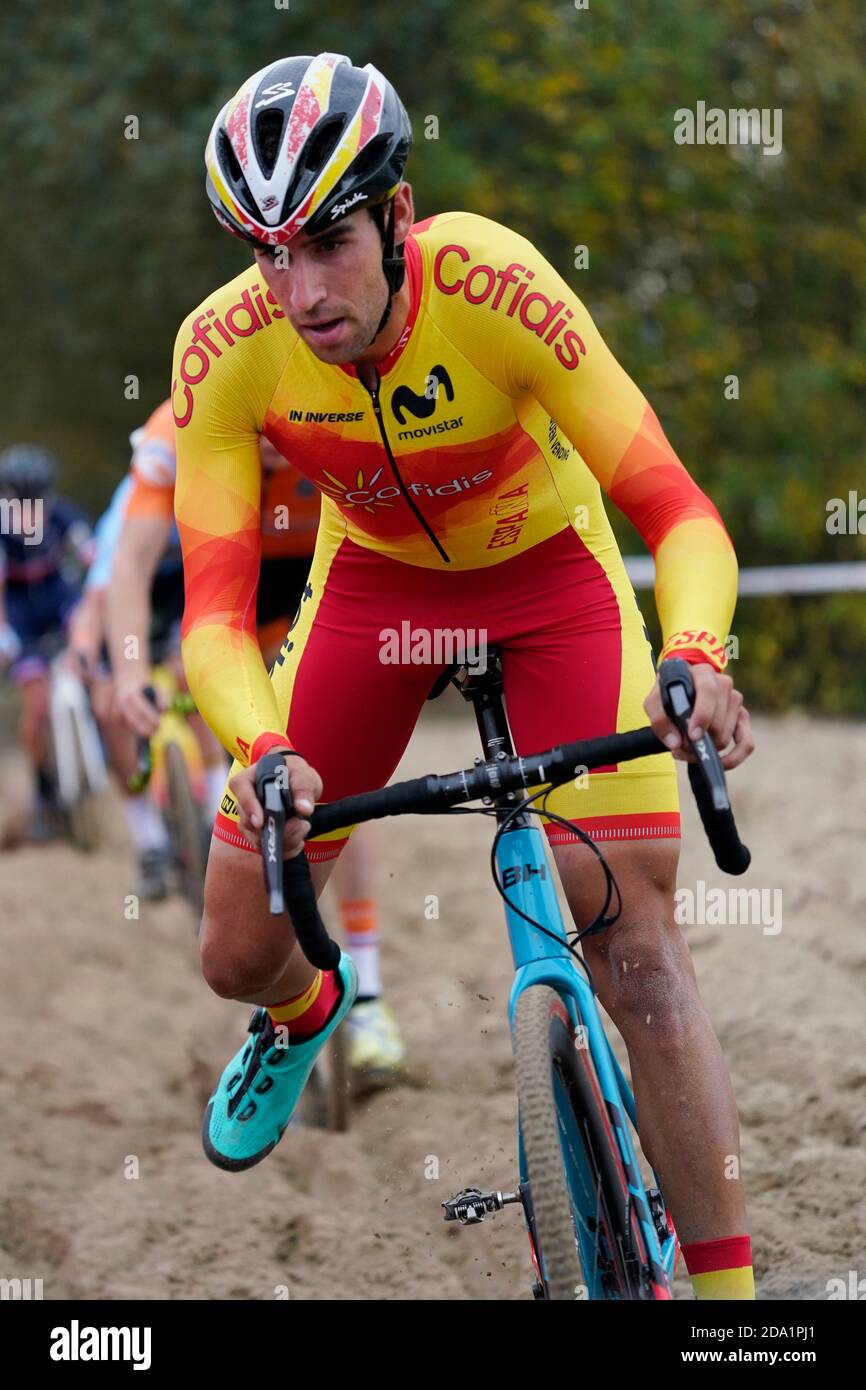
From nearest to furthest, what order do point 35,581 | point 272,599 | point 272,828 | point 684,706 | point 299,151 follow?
point 684,706 < point 272,828 < point 299,151 < point 272,599 < point 35,581

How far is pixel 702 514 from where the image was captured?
343 cm

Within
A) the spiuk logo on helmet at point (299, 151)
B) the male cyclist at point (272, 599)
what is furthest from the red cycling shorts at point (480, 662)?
the male cyclist at point (272, 599)

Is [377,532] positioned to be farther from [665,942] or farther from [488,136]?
[488,136]

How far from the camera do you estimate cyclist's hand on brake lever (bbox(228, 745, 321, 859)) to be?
3.17m

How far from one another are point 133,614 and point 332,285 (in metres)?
2.99

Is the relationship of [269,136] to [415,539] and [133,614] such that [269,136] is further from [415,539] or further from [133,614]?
[133,614]

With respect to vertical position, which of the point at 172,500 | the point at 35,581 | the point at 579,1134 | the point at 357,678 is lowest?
the point at 579,1134

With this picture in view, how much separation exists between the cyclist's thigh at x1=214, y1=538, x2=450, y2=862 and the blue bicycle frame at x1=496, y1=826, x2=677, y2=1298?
0.52m

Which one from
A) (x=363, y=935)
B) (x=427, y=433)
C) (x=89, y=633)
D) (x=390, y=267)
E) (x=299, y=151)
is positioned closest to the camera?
(x=299, y=151)

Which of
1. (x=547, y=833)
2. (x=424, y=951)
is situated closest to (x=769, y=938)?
(x=424, y=951)

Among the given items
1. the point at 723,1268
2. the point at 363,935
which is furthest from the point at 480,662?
the point at 363,935

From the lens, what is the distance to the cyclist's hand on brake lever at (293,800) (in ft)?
10.4

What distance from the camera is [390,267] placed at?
3.54m

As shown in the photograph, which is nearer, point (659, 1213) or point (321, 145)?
point (321, 145)
